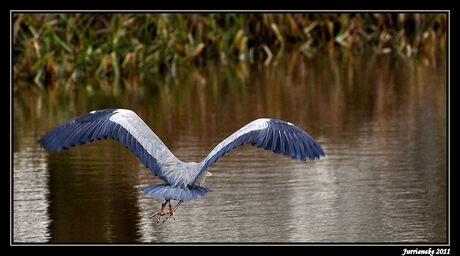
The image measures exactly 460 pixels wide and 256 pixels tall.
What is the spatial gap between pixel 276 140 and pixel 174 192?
809 millimetres

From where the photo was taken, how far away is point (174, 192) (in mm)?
7824

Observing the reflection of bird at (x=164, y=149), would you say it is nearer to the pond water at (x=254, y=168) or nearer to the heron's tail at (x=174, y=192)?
the heron's tail at (x=174, y=192)

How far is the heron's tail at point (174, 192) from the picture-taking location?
7.75 meters

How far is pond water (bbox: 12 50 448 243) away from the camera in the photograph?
28.8ft

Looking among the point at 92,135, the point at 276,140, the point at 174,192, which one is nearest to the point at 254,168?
the point at 92,135

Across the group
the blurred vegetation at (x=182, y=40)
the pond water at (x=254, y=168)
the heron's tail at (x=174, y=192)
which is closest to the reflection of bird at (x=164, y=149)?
the heron's tail at (x=174, y=192)

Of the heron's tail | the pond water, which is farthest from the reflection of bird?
the pond water

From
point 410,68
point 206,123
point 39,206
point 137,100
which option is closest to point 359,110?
point 206,123

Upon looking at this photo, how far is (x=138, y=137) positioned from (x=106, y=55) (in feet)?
33.4

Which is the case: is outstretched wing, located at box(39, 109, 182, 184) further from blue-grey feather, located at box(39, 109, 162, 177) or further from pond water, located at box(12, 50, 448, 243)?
pond water, located at box(12, 50, 448, 243)

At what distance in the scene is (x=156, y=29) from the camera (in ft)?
63.5

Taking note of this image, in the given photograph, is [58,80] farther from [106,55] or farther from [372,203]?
[372,203]

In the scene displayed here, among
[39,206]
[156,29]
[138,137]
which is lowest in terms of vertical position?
[39,206]

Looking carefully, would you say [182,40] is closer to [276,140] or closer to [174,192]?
[276,140]
